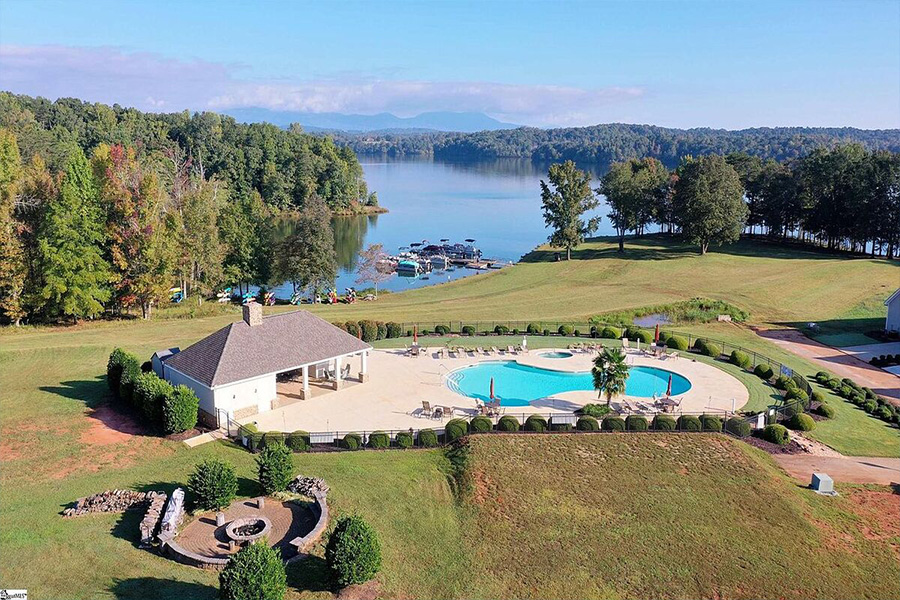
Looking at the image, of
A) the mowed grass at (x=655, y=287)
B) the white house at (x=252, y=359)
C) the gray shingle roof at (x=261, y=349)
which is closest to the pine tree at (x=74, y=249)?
the white house at (x=252, y=359)

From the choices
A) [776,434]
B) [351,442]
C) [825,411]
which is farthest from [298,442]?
[825,411]

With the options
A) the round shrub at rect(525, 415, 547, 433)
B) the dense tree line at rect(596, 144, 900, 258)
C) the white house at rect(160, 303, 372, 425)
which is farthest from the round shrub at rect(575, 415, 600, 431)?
the dense tree line at rect(596, 144, 900, 258)

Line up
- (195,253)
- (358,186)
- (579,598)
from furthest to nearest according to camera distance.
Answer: (358,186) → (195,253) → (579,598)

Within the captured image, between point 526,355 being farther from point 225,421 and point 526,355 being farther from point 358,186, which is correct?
point 358,186

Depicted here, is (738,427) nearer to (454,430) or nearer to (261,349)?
(454,430)

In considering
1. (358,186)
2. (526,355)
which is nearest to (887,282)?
(526,355)

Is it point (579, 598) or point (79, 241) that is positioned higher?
point (79, 241)

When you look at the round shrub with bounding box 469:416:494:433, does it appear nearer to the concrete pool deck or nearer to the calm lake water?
the concrete pool deck

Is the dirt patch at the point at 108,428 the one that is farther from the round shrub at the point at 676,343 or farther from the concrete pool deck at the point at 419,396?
the round shrub at the point at 676,343
